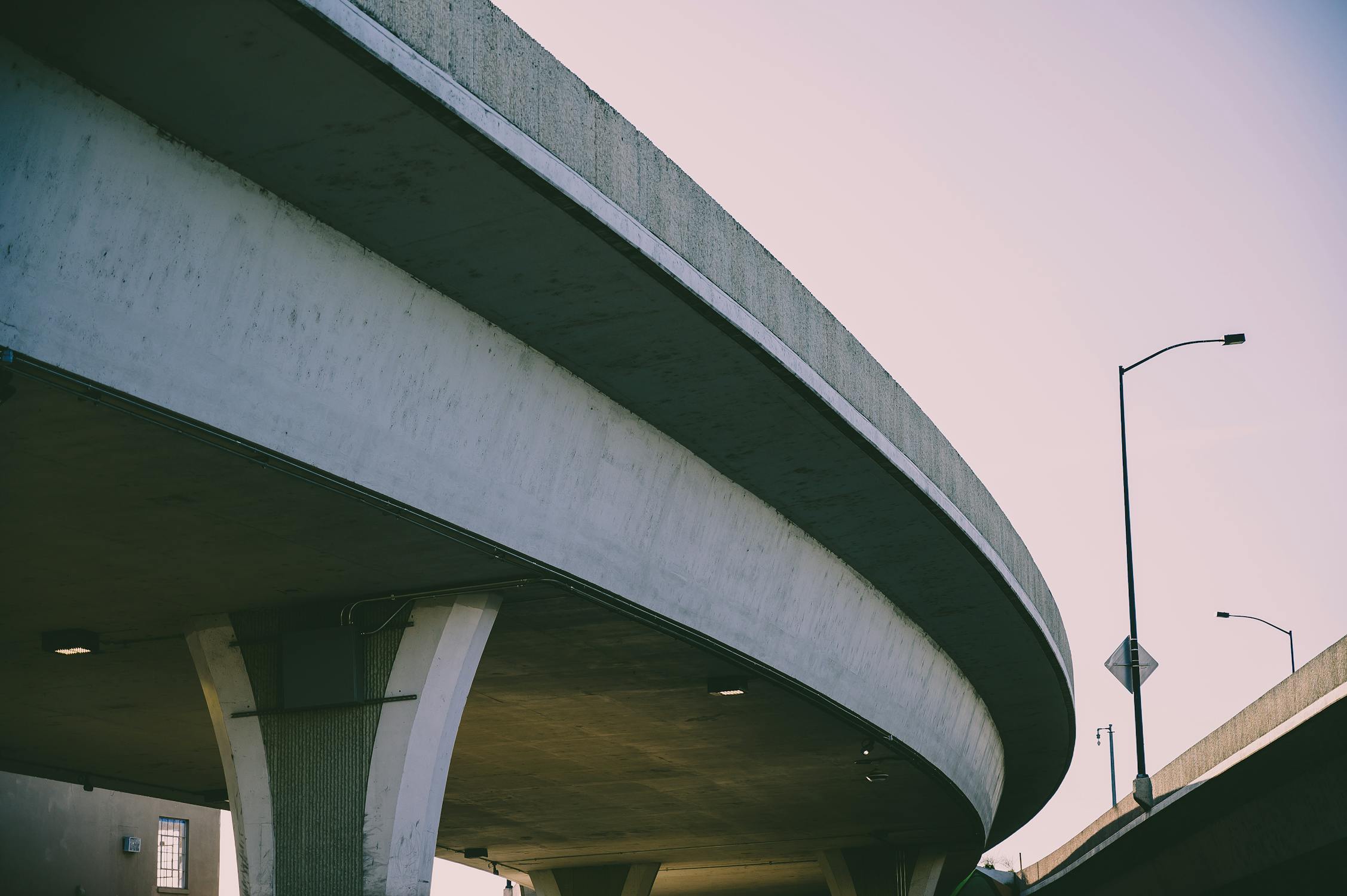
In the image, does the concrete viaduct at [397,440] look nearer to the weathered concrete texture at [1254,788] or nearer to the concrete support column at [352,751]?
the concrete support column at [352,751]

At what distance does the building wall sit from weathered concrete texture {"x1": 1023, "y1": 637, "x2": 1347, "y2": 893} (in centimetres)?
2203

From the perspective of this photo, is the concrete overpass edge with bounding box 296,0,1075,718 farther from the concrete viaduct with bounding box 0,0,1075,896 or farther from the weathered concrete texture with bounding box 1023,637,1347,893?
the weathered concrete texture with bounding box 1023,637,1347,893

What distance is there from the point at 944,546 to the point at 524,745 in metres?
7.53

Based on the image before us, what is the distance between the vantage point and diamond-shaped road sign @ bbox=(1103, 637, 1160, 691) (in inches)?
1141

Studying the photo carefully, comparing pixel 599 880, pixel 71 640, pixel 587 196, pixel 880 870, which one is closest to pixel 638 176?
pixel 587 196

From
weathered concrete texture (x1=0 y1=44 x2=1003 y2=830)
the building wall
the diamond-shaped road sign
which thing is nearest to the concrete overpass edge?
weathered concrete texture (x1=0 y1=44 x2=1003 y2=830)

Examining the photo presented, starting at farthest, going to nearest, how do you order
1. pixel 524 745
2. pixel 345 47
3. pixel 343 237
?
pixel 524 745 < pixel 343 237 < pixel 345 47

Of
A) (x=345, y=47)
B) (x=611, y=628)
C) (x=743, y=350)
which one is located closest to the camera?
(x=345, y=47)

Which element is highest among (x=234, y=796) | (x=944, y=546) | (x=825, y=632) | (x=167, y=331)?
(x=944, y=546)

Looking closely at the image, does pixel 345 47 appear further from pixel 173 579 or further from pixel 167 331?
pixel 173 579

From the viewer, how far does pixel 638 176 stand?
1072cm

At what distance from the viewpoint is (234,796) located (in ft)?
42.1

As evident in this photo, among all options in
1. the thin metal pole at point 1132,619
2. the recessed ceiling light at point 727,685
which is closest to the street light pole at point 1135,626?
the thin metal pole at point 1132,619

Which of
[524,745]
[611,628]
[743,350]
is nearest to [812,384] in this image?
[743,350]
